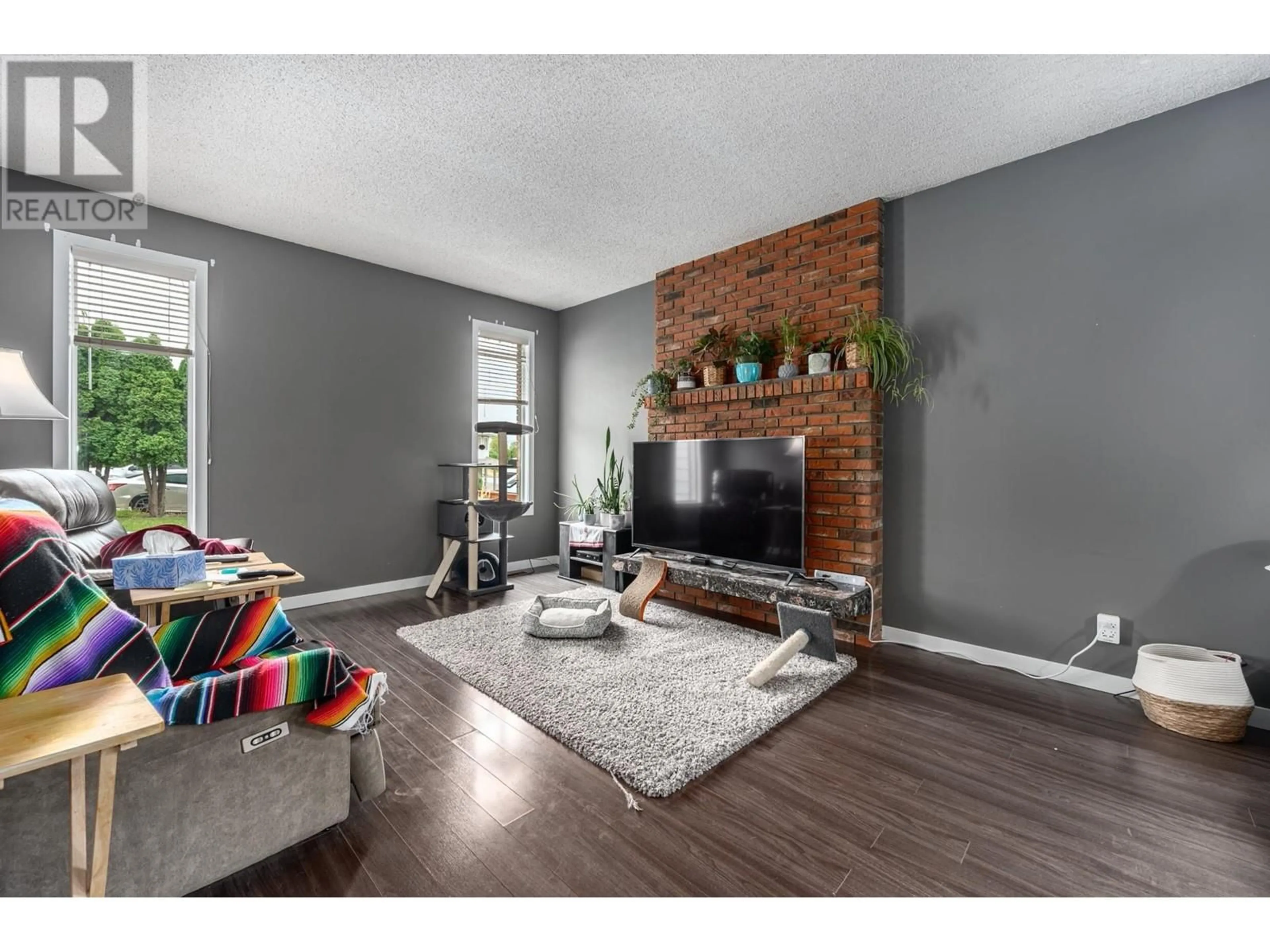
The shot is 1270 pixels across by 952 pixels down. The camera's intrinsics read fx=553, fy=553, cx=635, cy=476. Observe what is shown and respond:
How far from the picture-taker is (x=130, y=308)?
3396mm

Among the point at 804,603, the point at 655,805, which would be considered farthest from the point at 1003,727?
the point at 655,805

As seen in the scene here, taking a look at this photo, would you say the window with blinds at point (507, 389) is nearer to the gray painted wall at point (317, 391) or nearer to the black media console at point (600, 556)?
the gray painted wall at point (317, 391)

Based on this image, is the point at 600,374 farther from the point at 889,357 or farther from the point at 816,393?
the point at 889,357

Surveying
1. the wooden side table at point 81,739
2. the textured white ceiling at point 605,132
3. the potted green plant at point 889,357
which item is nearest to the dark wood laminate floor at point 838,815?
the wooden side table at point 81,739

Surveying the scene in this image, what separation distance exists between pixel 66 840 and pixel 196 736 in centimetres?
27

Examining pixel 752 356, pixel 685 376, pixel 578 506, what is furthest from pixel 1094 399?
pixel 578 506

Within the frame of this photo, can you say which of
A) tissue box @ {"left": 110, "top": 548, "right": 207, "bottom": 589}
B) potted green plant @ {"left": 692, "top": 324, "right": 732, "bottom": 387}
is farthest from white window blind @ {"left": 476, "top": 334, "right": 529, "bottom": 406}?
tissue box @ {"left": 110, "top": 548, "right": 207, "bottom": 589}

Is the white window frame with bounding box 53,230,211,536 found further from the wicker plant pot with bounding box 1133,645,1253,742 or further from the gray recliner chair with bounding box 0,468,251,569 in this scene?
the wicker plant pot with bounding box 1133,645,1253,742

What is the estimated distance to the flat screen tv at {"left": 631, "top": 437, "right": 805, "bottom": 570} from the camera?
338 cm

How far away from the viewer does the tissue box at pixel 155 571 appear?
205cm

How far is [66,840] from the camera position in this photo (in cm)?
120

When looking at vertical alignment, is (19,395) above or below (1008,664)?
above

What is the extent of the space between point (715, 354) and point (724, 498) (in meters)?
1.12

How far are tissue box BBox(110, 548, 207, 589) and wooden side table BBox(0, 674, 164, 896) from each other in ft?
3.47
